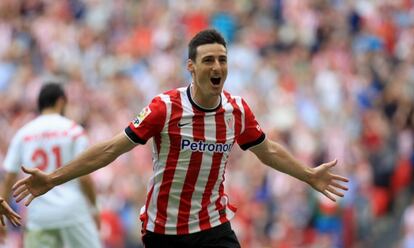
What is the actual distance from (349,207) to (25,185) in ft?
28.0

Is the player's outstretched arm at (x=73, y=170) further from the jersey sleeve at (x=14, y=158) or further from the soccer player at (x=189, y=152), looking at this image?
the jersey sleeve at (x=14, y=158)

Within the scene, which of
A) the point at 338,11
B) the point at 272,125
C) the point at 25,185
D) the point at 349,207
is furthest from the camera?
the point at 338,11

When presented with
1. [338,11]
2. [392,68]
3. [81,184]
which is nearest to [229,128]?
[81,184]

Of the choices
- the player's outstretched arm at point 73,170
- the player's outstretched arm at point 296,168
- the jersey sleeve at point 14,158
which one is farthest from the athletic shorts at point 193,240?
the jersey sleeve at point 14,158

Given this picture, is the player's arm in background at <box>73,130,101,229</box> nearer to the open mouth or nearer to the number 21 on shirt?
the number 21 on shirt

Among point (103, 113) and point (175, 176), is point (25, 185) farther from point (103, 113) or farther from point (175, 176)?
point (103, 113)

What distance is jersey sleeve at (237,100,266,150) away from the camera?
9836 mm

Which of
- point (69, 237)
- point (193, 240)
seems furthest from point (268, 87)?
point (193, 240)

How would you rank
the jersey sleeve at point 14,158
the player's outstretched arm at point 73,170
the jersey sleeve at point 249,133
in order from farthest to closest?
1. the jersey sleeve at point 14,158
2. the jersey sleeve at point 249,133
3. the player's outstretched arm at point 73,170

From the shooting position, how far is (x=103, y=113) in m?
19.7

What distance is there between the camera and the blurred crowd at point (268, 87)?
17.2 meters

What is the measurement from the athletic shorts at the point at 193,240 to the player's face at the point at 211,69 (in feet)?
3.34

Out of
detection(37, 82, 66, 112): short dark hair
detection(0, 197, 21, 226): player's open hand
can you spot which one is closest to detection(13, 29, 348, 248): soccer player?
detection(0, 197, 21, 226): player's open hand

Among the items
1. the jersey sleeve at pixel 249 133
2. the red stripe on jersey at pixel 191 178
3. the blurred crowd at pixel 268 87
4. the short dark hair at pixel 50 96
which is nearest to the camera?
the red stripe on jersey at pixel 191 178
